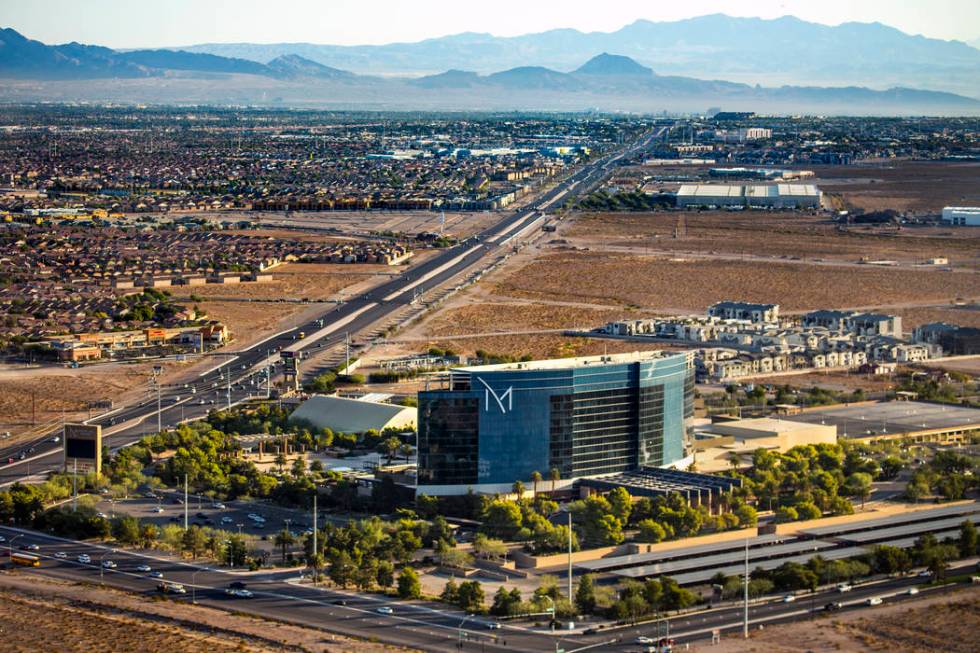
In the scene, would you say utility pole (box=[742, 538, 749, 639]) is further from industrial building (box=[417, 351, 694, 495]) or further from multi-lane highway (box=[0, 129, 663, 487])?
multi-lane highway (box=[0, 129, 663, 487])

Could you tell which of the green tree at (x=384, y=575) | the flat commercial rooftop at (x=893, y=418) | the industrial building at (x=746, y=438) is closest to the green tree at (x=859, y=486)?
the industrial building at (x=746, y=438)

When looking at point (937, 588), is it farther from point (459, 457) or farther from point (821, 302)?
point (821, 302)

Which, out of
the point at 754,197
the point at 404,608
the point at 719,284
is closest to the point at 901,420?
the point at 404,608

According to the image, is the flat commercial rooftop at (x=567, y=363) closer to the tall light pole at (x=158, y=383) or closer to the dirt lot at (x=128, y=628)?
the dirt lot at (x=128, y=628)

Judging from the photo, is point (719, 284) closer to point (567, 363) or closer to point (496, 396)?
point (567, 363)

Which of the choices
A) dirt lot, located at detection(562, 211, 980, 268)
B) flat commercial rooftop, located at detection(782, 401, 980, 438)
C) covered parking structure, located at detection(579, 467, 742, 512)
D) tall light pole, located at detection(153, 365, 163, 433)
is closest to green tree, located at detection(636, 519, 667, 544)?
covered parking structure, located at detection(579, 467, 742, 512)

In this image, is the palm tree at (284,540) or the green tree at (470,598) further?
the palm tree at (284,540)
